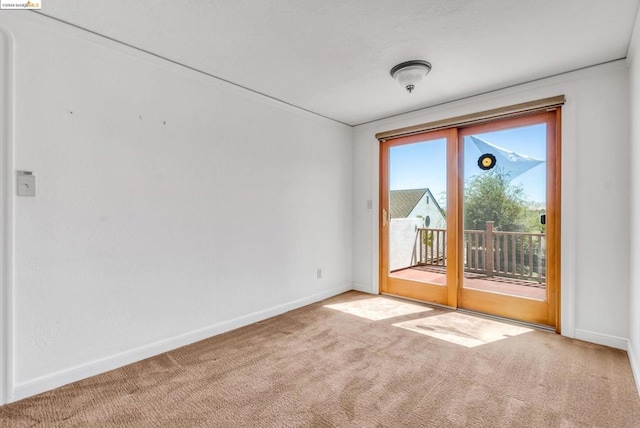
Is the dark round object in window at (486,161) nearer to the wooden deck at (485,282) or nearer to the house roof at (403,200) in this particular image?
the house roof at (403,200)

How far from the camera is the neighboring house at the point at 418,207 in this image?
12.8ft

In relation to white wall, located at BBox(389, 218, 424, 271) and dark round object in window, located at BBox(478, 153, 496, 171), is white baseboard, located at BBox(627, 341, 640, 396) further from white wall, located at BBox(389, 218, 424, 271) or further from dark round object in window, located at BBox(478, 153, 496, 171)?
white wall, located at BBox(389, 218, 424, 271)

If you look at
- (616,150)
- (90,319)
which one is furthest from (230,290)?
(616,150)

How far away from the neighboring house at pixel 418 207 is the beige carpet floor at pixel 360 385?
1354mm

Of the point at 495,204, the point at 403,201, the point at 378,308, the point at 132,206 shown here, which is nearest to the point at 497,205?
the point at 495,204

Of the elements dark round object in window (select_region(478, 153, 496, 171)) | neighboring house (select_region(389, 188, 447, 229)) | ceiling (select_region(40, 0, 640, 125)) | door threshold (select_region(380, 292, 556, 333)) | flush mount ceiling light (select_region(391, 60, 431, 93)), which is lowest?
door threshold (select_region(380, 292, 556, 333))

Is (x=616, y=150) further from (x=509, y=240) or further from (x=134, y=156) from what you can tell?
(x=134, y=156)

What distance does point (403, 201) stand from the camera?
425 cm

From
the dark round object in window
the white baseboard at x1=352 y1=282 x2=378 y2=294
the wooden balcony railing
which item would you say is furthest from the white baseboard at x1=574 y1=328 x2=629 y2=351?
the white baseboard at x1=352 y1=282 x2=378 y2=294

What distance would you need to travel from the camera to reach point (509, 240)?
3.35 metres

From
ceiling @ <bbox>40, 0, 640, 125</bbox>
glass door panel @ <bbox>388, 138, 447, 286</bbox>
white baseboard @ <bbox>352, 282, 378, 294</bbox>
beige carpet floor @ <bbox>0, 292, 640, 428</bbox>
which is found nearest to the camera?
beige carpet floor @ <bbox>0, 292, 640, 428</bbox>

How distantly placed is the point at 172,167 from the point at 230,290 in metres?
1.29

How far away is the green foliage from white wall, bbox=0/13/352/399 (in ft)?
6.84

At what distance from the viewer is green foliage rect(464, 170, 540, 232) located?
326cm
